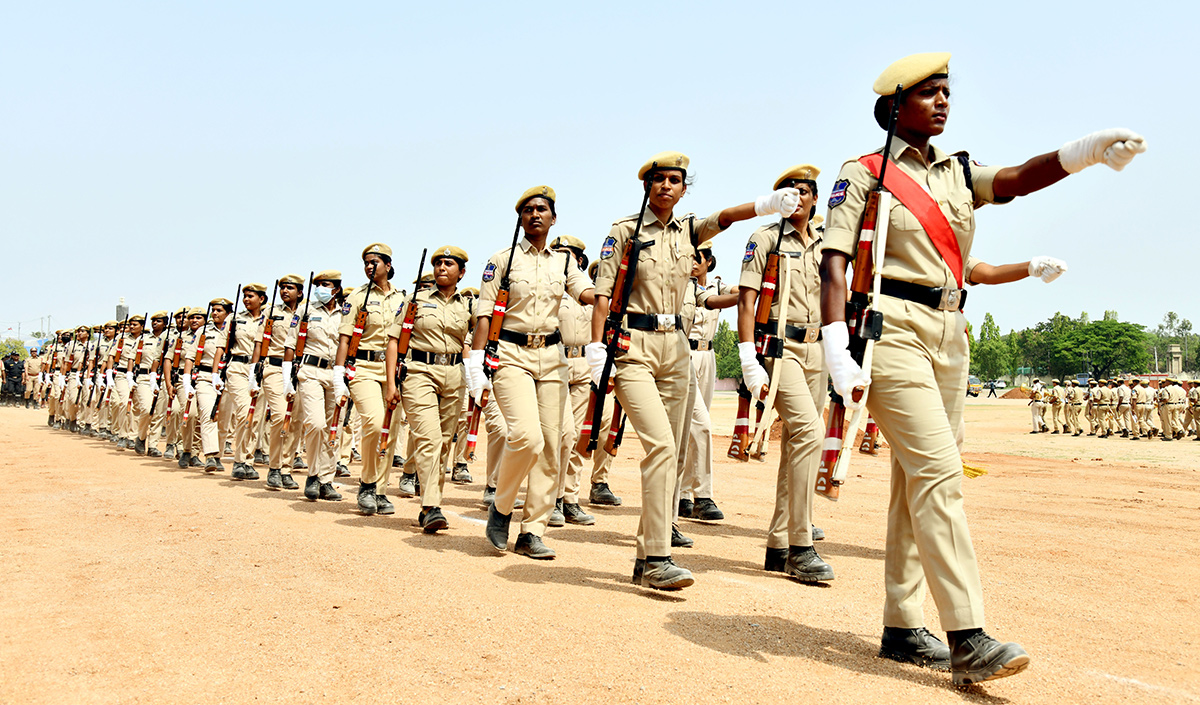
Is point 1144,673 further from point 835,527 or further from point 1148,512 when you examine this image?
point 1148,512

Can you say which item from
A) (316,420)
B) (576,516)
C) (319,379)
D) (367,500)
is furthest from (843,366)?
(319,379)

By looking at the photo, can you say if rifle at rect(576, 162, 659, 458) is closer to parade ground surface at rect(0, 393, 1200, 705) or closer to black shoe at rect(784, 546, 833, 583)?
parade ground surface at rect(0, 393, 1200, 705)

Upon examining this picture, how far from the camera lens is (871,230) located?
386 centimetres

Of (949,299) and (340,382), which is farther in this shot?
(340,382)

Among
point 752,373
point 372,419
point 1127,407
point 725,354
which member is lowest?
point 372,419

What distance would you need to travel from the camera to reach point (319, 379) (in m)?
10.5

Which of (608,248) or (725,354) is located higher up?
(725,354)

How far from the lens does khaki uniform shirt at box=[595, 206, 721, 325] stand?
569cm

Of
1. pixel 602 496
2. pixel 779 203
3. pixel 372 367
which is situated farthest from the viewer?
pixel 602 496

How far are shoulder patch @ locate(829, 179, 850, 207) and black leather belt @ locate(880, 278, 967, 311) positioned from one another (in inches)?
16.3

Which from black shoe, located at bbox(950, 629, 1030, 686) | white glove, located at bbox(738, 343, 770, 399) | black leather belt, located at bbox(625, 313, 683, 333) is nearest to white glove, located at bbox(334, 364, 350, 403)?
black leather belt, located at bbox(625, 313, 683, 333)

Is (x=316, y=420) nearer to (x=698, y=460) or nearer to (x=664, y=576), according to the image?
(x=698, y=460)

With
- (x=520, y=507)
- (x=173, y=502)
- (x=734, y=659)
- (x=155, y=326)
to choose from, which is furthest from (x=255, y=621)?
(x=155, y=326)

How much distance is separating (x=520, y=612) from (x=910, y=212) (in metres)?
Answer: 2.78
